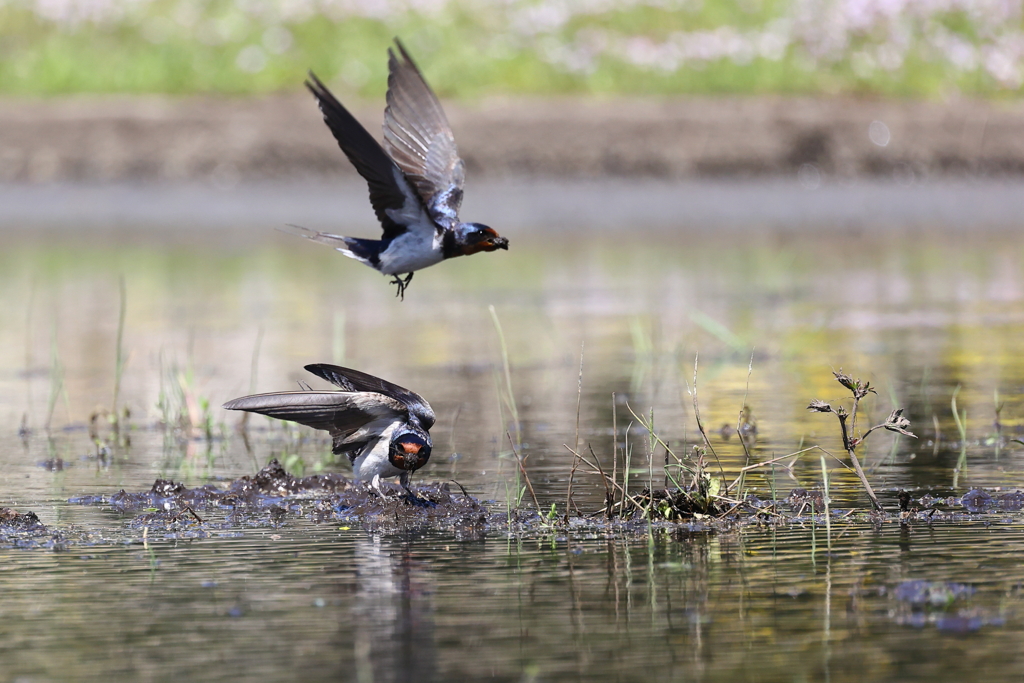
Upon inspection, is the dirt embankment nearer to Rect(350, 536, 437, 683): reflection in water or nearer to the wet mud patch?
the wet mud patch

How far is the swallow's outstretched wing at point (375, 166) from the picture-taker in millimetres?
6430

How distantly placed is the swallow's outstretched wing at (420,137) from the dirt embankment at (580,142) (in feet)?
42.0

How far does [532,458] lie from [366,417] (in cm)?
124

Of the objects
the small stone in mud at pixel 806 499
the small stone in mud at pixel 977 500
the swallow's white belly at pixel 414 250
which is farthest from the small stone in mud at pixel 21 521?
the small stone in mud at pixel 977 500

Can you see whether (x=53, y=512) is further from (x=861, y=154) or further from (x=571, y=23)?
(x=571, y=23)

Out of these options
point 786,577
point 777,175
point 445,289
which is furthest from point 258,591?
point 777,175

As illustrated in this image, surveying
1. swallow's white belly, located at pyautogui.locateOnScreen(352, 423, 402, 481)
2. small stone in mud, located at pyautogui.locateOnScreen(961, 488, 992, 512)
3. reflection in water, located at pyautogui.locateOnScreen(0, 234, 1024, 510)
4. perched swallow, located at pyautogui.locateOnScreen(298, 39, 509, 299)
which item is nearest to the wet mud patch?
reflection in water, located at pyautogui.locateOnScreen(0, 234, 1024, 510)

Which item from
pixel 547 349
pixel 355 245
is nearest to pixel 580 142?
pixel 547 349

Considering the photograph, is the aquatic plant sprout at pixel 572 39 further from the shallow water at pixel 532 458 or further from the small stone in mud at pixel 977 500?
the small stone in mud at pixel 977 500

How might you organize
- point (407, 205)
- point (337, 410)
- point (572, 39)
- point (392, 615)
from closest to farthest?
point (392, 615)
point (337, 410)
point (407, 205)
point (572, 39)

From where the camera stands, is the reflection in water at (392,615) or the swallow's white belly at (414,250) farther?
the swallow's white belly at (414,250)

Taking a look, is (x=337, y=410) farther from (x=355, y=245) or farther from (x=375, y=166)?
(x=375, y=166)

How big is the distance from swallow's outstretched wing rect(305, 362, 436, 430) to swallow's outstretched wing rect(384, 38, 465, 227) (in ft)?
2.79

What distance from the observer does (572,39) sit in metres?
23.0
